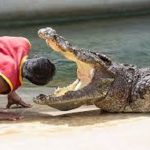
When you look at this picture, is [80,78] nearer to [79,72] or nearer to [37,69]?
[79,72]

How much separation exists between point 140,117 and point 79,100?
0.53m

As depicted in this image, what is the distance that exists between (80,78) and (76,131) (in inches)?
35.5

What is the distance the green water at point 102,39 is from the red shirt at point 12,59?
2281 mm

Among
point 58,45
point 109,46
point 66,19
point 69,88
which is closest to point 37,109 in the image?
point 69,88

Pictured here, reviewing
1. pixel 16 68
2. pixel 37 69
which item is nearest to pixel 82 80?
pixel 37 69

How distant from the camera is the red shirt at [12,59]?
4.48 meters

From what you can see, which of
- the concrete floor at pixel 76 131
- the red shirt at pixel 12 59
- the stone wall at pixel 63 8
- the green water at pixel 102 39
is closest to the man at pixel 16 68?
the red shirt at pixel 12 59

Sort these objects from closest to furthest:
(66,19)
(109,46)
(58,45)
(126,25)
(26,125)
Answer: (26,125) < (58,45) < (109,46) < (126,25) < (66,19)

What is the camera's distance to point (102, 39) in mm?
12188

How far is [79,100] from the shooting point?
460cm

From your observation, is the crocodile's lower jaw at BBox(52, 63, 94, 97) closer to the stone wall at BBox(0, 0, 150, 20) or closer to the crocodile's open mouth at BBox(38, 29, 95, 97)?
the crocodile's open mouth at BBox(38, 29, 95, 97)

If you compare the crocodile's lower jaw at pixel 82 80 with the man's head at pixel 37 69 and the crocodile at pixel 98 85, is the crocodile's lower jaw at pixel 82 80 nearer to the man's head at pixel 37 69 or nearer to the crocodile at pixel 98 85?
the crocodile at pixel 98 85

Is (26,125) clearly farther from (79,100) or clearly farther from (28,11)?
(28,11)

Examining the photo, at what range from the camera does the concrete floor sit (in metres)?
3.60
